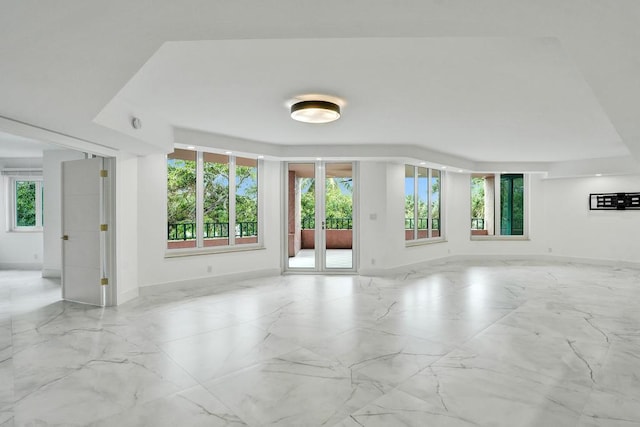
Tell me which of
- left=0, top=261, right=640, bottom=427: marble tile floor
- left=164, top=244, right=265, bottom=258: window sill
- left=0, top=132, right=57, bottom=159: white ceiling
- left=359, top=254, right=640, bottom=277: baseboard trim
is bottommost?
left=0, top=261, right=640, bottom=427: marble tile floor

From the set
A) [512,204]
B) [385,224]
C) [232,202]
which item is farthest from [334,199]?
[512,204]

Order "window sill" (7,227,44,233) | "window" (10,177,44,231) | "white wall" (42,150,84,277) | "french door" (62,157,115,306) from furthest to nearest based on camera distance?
"window" (10,177,44,231), "window sill" (7,227,44,233), "white wall" (42,150,84,277), "french door" (62,157,115,306)

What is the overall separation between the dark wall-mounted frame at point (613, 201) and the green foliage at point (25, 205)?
13.2m

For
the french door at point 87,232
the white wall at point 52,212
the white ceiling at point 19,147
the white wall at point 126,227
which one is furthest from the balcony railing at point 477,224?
the white ceiling at point 19,147

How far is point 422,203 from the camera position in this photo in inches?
334

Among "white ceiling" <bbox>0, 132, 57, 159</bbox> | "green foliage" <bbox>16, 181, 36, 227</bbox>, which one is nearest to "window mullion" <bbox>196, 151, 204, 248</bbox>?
"white ceiling" <bbox>0, 132, 57, 159</bbox>

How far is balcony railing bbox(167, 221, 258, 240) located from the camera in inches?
234

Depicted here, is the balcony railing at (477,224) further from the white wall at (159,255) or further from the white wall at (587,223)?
the white wall at (159,255)

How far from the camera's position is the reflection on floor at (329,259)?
7.59m

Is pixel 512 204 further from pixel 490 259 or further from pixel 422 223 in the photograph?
pixel 422 223

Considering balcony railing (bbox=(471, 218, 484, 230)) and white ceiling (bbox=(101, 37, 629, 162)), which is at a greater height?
white ceiling (bbox=(101, 37, 629, 162))

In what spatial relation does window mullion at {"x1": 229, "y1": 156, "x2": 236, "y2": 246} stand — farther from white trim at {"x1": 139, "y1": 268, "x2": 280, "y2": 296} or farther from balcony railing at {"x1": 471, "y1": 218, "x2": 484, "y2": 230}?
balcony railing at {"x1": 471, "y1": 218, "x2": 484, "y2": 230}

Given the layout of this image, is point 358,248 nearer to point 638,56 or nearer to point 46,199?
point 638,56

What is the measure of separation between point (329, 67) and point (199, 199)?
3.97m
